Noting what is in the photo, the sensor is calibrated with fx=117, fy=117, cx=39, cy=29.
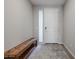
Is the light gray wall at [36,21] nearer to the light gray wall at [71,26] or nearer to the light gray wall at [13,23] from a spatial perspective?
the light gray wall at [71,26]

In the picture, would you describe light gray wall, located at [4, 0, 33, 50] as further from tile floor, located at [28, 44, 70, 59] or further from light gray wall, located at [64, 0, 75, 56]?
light gray wall, located at [64, 0, 75, 56]

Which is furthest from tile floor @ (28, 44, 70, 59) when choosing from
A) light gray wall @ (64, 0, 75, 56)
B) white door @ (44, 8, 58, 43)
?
white door @ (44, 8, 58, 43)

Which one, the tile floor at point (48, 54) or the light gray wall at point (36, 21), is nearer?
the tile floor at point (48, 54)

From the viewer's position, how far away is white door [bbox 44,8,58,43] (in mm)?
6656

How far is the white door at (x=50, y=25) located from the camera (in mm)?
6656

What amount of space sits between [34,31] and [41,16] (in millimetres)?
962

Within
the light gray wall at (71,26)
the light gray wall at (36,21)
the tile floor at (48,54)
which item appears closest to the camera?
the light gray wall at (71,26)

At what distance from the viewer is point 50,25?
6.70m

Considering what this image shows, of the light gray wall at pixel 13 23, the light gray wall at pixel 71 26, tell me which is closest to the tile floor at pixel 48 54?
the light gray wall at pixel 71 26

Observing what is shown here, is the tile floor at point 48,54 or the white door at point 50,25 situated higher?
the white door at point 50,25

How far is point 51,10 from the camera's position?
6.68 m

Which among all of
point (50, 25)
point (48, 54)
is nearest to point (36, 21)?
point (50, 25)

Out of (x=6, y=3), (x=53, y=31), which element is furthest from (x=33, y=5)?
(x=6, y=3)
